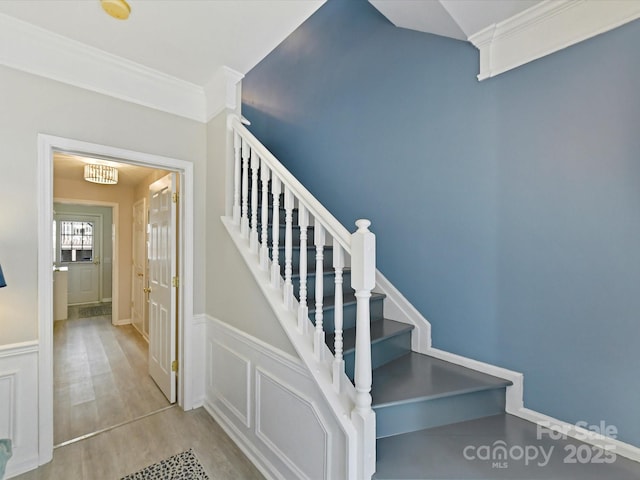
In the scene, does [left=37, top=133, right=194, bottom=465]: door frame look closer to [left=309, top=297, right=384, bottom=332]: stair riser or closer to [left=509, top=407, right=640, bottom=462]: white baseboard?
[left=309, top=297, right=384, bottom=332]: stair riser

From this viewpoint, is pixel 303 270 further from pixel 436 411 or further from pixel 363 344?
pixel 436 411

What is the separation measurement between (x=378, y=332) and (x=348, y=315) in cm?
24

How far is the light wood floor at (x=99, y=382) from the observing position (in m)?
2.31

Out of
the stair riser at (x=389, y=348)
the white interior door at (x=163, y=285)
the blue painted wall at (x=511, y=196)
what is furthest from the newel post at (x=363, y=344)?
the white interior door at (x=163, y=285)

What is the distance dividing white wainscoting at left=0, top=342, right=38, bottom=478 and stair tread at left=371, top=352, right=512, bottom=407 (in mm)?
2054

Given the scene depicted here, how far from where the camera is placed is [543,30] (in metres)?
1.57

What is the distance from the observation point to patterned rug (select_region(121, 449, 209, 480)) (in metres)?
1.73

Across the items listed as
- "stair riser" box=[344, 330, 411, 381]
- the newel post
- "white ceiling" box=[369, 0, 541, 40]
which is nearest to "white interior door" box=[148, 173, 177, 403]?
"stair riser" box=[344, 330, 411, 381]

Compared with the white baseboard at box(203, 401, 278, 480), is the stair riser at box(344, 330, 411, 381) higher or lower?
higher

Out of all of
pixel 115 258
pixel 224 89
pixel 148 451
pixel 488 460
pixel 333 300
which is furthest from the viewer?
pixel 115 258

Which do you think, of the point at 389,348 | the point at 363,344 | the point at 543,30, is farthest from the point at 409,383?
the point at 543,30

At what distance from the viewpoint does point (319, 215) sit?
4.80 ft

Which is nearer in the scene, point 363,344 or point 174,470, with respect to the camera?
point 363,344

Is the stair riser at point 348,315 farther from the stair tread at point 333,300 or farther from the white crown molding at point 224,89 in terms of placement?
the white crown molding at point 224,89
